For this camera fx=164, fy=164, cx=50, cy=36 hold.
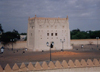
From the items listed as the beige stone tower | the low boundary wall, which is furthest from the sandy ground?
the beige stone tower

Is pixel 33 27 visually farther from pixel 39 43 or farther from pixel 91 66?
pixel 91 66

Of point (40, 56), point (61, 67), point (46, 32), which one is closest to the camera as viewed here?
point (61, 67)

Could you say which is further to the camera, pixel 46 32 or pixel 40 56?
pixel 46 32

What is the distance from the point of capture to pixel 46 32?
36.1 m

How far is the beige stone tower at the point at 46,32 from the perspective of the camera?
35.4 meters

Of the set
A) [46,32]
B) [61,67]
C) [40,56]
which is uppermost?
[46,32]

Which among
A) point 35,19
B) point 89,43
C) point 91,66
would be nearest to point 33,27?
point 35,19

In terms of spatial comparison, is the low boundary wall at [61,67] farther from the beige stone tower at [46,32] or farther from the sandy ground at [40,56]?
the beige stone tower at [46,32]

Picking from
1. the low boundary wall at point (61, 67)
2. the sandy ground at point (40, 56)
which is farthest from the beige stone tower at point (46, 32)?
the low boundary wall at point (61, 67)

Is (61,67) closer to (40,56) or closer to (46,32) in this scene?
(40,56)

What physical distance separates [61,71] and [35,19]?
25357mm

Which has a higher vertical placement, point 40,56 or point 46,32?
point 46,32

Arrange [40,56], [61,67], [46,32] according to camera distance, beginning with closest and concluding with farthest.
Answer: [61,67], [40,56], [46,32]

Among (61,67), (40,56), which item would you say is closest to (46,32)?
(40,56)
